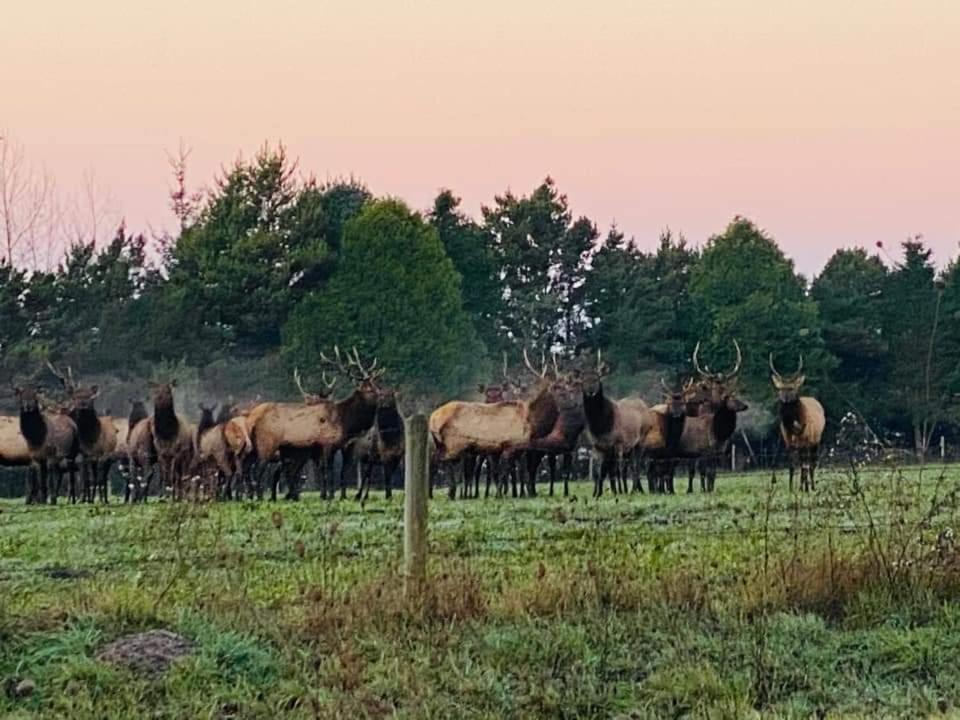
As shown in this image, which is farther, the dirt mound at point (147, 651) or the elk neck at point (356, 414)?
the elk neck at point (356, 414)

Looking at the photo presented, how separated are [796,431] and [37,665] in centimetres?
2209

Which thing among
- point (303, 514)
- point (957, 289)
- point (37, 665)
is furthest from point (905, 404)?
point (37, 665)

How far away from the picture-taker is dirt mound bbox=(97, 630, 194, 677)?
8.84 metres

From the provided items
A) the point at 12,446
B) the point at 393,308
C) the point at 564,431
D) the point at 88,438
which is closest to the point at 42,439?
the point at 88,438

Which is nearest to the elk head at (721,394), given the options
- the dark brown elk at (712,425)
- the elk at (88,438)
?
the dark brown elk at (712,425)

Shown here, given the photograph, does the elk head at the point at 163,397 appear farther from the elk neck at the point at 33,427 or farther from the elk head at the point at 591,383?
the elk head at the point at 591,383

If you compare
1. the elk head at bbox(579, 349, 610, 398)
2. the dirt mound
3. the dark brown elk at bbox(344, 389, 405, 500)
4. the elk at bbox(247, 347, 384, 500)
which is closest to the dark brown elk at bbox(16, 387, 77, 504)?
the elk at bbox(247, 347, 384, 500)

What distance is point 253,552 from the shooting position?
45.5ft

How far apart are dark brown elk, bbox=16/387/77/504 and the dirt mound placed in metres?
23.0

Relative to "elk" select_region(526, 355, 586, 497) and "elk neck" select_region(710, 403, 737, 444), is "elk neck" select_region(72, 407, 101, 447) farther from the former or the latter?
"elk neck" select_region(710, 403, 737, 444)

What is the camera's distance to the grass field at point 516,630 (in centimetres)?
854

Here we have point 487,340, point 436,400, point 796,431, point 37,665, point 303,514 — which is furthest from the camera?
point 487,340

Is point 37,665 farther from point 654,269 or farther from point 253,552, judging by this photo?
point 654,269

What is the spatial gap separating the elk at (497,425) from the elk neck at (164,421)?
18.7 ft
